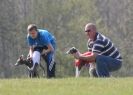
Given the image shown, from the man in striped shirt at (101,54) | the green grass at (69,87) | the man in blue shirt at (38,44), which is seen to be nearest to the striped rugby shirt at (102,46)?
the man in striped shirt at (101,54)

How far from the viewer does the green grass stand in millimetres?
10837

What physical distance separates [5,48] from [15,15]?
9.66ft

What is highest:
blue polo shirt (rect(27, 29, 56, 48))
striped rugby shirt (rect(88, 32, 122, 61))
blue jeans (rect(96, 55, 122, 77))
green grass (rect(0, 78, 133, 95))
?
blue polo shirt (rect(27, 29, 56, 48))

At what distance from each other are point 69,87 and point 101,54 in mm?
3611

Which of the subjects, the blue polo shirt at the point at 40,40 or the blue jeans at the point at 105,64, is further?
the blue polo shirt at the point at 40,40

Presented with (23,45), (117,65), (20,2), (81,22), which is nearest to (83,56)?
(117,65)

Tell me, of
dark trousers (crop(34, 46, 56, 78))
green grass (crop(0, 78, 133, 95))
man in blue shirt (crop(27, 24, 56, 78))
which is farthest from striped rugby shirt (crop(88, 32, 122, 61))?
green grass (crop(0, 78, 133, 95))

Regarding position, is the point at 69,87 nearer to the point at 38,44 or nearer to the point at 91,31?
the point at 91,31

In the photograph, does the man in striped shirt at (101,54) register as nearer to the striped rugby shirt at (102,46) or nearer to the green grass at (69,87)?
the striped rugby shirt at (102,46)

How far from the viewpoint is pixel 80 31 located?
52719 millimetres

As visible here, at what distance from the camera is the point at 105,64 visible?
1480 cm

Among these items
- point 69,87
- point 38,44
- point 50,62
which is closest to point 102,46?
point 38,44

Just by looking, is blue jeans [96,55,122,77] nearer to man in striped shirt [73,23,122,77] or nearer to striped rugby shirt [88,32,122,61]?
man in striped shirt [73,23,122,77]

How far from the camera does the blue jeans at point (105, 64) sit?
1473 centimetres
